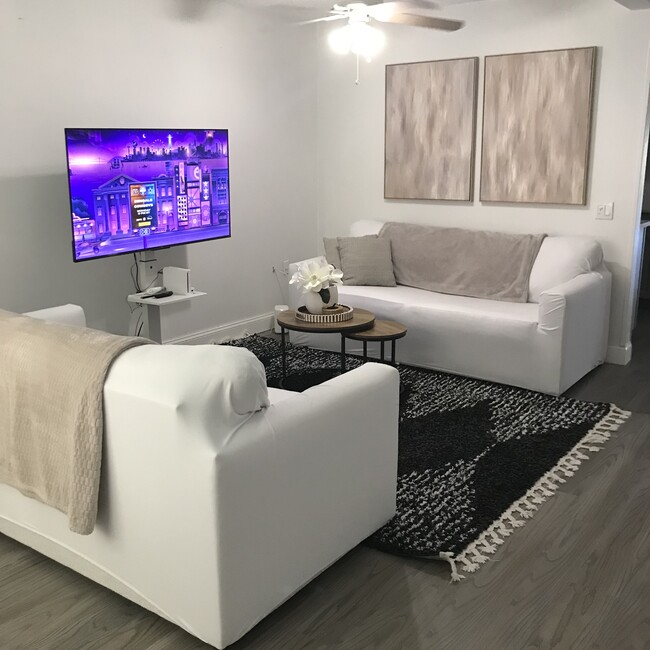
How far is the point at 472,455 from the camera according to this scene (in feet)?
11.7

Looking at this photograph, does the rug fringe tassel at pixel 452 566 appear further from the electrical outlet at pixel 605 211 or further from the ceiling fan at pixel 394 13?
the electrical outlet at pixel 605 211

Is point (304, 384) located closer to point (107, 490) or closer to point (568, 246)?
point (568, 246)

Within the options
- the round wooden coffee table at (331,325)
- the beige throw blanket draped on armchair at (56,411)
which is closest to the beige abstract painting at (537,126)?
the round wooden coffee table at (331,325)

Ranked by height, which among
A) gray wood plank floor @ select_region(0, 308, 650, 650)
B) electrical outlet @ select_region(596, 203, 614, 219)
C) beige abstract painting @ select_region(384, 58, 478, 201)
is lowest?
gray wood plank floor @ select_region(0, 308, 650, 650)

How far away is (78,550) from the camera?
8.11 feet

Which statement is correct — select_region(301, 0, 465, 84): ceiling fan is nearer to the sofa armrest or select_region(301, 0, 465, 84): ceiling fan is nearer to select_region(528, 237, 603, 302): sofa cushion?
select_region(528, 237, 603, 302): sofa cushion

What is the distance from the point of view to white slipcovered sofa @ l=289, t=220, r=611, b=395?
14.3ft

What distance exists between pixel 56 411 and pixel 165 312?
2700 mm

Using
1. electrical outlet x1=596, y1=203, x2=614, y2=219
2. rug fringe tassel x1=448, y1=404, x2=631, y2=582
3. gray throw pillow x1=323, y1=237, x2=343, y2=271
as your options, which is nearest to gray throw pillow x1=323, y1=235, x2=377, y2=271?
gray throw pillow x1=323, y1=237, x2=343, y2=271

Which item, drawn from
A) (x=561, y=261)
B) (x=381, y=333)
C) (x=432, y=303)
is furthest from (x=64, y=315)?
(x=561, y=261)

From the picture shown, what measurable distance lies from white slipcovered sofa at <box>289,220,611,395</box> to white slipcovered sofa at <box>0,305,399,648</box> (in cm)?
211

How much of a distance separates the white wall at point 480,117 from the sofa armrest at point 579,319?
27 centimetres

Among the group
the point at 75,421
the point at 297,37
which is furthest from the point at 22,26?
the point at 75,421

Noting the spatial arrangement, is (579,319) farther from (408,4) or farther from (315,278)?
(408,4)
